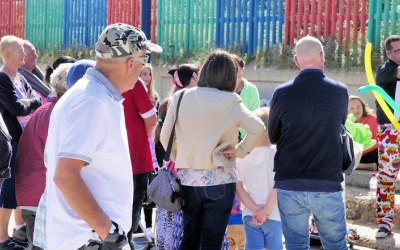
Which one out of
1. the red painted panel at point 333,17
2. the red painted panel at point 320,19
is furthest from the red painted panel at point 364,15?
the red painted panel at point 320,19

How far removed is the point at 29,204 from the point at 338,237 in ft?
7.58

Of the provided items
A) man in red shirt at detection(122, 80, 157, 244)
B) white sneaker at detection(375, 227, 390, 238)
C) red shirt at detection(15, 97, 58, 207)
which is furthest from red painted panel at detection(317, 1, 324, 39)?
red shirt at detection(15, 97, 58, 207)

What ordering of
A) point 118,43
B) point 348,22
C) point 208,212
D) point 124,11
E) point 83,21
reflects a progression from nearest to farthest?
point 118,43
point 208,212
point 348,22
point 124,11
point 83,21

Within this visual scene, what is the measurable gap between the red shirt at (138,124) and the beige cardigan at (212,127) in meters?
0.48

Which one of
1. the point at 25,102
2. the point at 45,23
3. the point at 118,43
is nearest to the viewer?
the point at 118,43

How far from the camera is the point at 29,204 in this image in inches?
207

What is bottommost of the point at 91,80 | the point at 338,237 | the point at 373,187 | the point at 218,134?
the point at 373,187

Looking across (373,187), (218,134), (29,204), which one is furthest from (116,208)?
(373,187)

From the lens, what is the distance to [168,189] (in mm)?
4758

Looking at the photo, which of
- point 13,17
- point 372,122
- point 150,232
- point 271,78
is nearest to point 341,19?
point 271,78

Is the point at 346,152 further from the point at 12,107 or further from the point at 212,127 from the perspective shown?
the point at 12,107

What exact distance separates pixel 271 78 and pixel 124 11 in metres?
4.48

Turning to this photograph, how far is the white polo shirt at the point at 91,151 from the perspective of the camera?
8.80 ft

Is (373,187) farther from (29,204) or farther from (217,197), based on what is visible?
(29,204)
